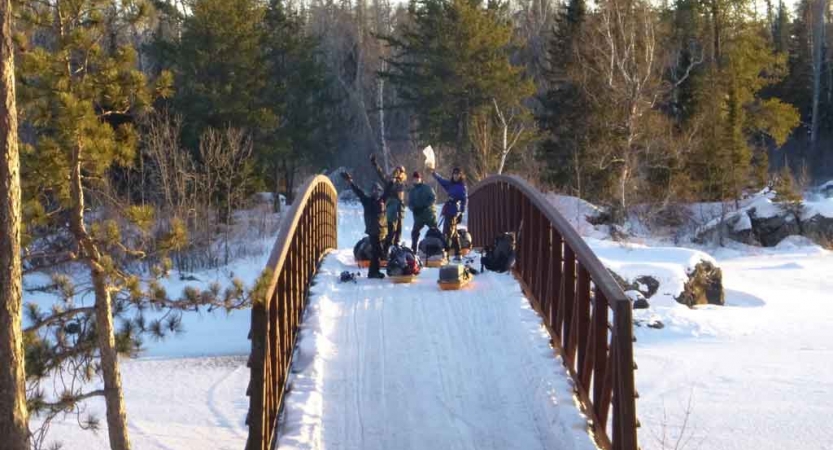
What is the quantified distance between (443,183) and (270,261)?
6638 millimetres

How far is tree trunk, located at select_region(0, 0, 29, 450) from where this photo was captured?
560 centimetres

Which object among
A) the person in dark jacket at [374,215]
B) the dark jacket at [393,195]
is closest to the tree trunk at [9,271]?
the person in dark jacket at [374,215]

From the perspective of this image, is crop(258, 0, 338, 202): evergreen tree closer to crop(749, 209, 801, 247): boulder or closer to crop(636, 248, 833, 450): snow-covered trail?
crop(749, 209, 801, 247): boulder

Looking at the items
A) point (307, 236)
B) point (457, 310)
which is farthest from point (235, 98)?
point (457, 310)

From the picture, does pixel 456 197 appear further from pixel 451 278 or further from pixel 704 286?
pixel 704 286

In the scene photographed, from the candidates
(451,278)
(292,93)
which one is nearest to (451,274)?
(451,278)

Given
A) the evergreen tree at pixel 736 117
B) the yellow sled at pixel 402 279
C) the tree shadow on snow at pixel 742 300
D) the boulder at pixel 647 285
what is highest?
the evergreen tree at pixel 736 117

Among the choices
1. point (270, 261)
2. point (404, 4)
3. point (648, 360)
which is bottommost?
point (648, 360)

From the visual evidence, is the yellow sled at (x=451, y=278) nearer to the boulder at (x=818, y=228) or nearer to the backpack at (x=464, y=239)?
the backpack at (x=464, y=239)

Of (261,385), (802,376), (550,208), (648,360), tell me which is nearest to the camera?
(261,385)

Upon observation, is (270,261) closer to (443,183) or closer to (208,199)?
(443,183)

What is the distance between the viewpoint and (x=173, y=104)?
30.9 m

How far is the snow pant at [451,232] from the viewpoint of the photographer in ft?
42.4

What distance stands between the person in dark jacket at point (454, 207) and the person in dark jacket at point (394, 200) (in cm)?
94
